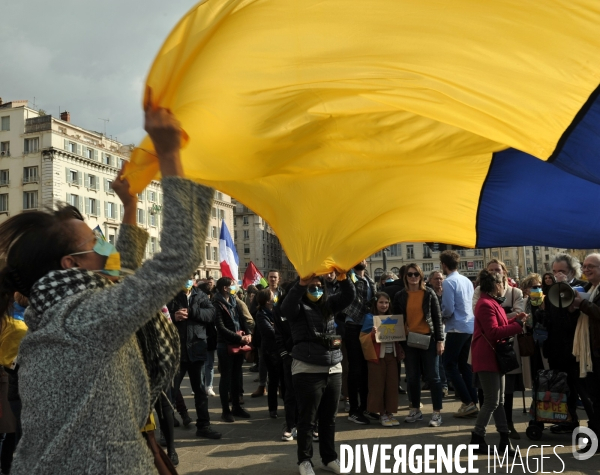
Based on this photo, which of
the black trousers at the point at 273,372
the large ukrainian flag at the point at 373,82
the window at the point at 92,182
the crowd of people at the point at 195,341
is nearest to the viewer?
the crowd of people at the point at 195,341

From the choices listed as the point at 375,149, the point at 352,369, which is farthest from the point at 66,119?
the point at 375,149

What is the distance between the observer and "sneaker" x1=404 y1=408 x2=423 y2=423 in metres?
8.20

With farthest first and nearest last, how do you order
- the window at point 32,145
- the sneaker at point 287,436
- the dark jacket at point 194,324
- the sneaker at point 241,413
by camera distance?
1. the window at point 32,145
2. the sneaker at point 241,413
3. the dark jacket at point 194,324
4. the sneaker at point 287,436

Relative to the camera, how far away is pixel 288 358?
7820mm

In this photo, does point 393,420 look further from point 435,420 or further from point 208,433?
Answer: point 208,433

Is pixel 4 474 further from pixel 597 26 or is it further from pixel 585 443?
pixel 597 26

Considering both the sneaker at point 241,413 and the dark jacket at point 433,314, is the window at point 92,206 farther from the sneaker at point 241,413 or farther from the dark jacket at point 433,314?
the dark jacket at point 433,314

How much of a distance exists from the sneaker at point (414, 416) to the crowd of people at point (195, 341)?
135mm

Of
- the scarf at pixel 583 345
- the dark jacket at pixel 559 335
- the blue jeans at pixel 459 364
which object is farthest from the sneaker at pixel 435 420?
the scarf at pixel 583 345

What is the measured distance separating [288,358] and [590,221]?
4751 millimetres

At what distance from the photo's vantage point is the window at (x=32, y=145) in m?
63.4

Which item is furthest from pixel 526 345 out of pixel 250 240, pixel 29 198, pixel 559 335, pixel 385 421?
pixel 250 240

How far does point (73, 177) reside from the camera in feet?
214

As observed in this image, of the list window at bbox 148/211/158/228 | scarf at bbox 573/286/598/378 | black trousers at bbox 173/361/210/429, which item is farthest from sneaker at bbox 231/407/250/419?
window at bbox 148/211/158/228
